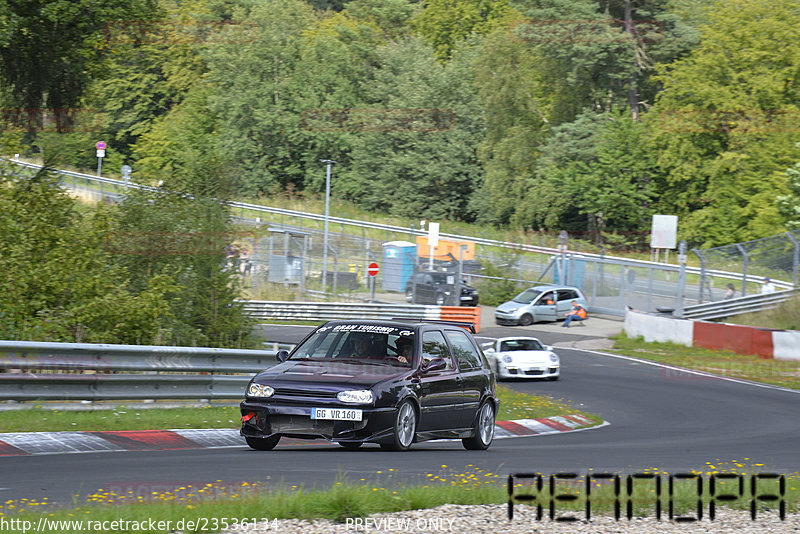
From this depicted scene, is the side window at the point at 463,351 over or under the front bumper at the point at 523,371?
over

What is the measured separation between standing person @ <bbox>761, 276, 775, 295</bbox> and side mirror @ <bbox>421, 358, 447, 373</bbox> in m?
32.1

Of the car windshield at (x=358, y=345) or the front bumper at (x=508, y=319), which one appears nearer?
the car windshield at (x=358, y=345)

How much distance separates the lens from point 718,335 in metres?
36.3

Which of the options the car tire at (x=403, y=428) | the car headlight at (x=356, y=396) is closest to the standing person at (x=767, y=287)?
the car tire at (x=403, y=428)

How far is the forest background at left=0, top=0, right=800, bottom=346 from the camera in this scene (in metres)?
22.1

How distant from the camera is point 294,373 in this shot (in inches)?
462

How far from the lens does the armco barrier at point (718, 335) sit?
108 feet

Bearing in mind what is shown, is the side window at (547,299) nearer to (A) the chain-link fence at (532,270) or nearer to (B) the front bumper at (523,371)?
(A) the chain-link fence at (532,270)

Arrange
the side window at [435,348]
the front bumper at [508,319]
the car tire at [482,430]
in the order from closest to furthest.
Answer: the side window at [435,348] < the car tire at [482,430] < the front bumper at [508,319]

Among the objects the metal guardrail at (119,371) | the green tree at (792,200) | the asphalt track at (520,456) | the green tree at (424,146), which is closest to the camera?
the asphalt track at (520,456)

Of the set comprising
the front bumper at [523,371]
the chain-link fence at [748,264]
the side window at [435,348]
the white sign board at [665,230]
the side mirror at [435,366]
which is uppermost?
the white sign board at [665,230]

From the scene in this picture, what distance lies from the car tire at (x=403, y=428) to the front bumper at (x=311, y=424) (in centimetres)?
24

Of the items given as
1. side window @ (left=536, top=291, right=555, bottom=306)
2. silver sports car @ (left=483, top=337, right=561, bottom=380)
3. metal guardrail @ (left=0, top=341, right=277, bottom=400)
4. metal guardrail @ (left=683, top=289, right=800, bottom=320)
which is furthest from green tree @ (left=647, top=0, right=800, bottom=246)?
metal guardrail @ (left=0, top=341, right=277, bottom=400)

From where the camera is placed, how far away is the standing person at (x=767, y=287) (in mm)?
42125
